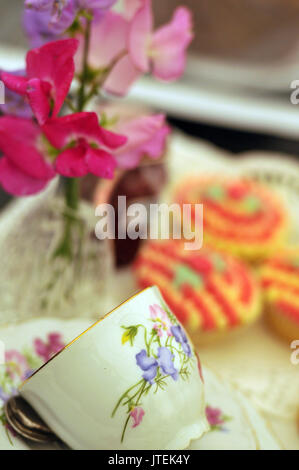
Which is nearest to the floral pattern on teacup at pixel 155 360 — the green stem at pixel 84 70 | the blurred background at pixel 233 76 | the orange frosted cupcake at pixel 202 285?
the green stem at pixel 84 70

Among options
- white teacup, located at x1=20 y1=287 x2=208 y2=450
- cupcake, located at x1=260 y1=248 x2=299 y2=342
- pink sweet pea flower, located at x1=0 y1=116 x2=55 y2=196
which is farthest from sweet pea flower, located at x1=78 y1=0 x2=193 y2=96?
cupcake, located at x1=260 y1=248 x2=299 y2=342

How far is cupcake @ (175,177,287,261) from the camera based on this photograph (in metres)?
0.98

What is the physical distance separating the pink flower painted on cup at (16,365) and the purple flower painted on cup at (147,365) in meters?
0.12

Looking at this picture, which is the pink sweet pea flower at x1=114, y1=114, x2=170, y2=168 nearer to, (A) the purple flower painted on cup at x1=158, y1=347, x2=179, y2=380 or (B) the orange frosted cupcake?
(A) the purple flower painted on cup at x1=158, y1=347, x2=179, y2=380

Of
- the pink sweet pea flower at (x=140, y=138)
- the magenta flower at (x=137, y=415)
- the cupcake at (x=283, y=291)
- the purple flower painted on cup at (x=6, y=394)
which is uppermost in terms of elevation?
→ the pink sweet pea flower at (x=140, y=138)

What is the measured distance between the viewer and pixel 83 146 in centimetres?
49

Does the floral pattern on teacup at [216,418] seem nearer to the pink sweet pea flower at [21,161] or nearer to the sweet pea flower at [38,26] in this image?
the pink sweet pea flower at [21,161]

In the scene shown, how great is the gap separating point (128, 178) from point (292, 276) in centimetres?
29

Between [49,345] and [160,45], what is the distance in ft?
0.99

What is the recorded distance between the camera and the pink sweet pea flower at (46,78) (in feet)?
1.48

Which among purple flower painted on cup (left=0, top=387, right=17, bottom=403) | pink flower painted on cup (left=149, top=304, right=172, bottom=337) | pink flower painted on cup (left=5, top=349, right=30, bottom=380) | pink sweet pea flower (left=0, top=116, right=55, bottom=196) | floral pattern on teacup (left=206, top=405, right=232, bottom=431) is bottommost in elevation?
floral pattern on teacup (left=206, top=405, right=232, bottom=431)

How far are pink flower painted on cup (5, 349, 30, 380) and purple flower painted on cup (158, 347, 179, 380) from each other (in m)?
0.13

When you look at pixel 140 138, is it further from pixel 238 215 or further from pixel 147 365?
pixel 238 215
